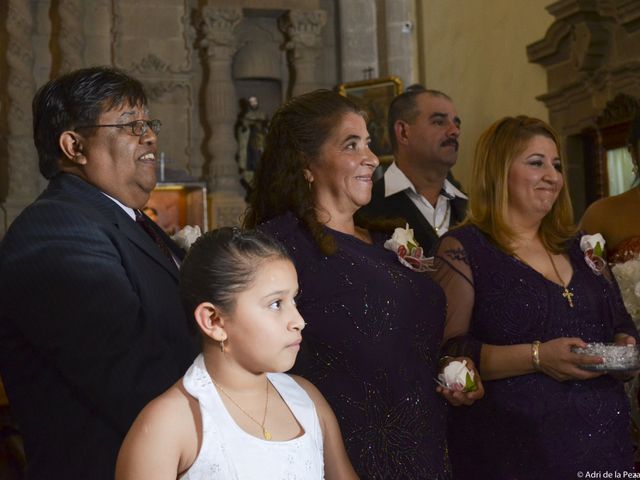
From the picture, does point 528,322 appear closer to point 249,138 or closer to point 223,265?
point 223,265

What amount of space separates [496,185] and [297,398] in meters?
1.47

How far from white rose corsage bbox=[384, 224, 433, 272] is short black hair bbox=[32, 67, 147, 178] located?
95 cm

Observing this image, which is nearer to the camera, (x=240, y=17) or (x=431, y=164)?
(x=431, y=164)

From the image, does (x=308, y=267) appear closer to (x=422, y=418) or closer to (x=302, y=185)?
(x=302, y=185)

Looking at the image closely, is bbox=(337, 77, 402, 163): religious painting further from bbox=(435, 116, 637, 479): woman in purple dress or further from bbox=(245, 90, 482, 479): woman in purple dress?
bbox=(245, 90, 482, 479): woman in purple dress

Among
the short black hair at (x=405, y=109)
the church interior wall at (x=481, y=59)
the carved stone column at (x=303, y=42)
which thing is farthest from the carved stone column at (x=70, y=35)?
the short black hair at (x=405, y=109)

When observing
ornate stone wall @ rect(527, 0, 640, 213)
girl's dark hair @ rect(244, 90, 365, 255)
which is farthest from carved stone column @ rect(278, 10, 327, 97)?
girl's dark hair @ rect(244, 90, 365, 255)

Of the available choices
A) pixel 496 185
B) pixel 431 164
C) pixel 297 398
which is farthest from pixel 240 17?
pixel 297 398

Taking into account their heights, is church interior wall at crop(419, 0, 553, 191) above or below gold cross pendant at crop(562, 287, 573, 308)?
above

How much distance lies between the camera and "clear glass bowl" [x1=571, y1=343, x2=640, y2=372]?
2861mm

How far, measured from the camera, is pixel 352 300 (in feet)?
9.25

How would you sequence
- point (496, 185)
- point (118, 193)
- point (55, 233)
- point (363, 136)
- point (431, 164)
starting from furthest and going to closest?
1. point (431, 164)
2. point (496, 185)
3. point (363, 136)
4. point (118, 193)
5. point (55, 233)

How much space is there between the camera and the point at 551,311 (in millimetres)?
3141

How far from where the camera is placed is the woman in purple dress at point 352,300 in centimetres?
276
